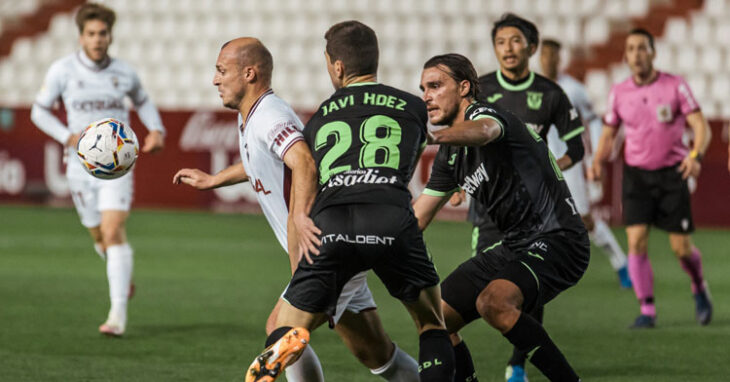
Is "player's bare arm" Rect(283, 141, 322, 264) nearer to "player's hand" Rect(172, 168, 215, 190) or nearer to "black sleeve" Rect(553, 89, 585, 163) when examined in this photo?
"player's hand" Rect(172, 168, 215, 190)

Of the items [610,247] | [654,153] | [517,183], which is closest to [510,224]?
[517,183]

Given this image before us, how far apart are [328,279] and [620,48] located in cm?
1725

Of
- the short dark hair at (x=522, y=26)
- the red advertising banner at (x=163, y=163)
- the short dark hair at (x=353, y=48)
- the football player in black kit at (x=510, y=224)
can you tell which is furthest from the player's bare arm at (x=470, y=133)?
the red advertising banner at (x=163, y=163)

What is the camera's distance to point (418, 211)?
19.1 feet

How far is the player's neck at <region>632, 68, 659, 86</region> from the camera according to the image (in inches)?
364

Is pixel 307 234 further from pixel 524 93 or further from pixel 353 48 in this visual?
pixel 524 93

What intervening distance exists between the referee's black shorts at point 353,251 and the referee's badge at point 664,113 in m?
4.96

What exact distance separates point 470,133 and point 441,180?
0.95 meters

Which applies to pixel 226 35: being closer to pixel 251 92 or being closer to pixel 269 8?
pixel 269 8

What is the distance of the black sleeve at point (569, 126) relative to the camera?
7.33 metres

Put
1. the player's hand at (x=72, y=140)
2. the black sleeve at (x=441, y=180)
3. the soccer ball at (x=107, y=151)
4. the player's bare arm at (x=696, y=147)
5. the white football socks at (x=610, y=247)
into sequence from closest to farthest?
1. the black sleeve at (x=441, y=180)
2. the soccer ball at (x=107, y=151)
3. the player's hand at (x=72, y=140)
4. the player's bare arm at (x=696, y=147)
5. the white football socks at (x=610, y=247)

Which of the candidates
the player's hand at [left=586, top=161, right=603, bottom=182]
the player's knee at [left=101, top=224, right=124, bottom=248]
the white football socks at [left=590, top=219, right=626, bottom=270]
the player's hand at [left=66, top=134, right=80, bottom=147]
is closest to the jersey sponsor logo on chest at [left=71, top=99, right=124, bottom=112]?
the player's hand at [left=66, top=134, right=80, bottom=147]

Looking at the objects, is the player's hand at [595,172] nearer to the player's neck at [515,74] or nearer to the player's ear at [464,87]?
the player's neck at [515,74]

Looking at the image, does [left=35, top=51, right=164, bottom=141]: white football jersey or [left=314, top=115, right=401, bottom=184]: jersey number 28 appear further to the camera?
[left=35, top=51, right=164, bottom=141]: white football jersey
